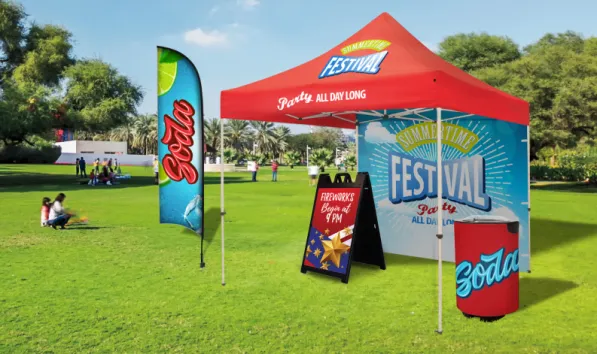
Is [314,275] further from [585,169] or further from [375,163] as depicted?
[585,169]

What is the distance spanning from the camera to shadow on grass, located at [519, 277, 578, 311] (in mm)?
6055

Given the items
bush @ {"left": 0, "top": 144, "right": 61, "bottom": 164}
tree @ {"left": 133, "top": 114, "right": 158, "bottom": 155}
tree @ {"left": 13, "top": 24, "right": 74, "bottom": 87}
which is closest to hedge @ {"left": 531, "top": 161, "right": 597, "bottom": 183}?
tree @ {"left": 13, "top": 24, "right": 74, "bottom": 87}

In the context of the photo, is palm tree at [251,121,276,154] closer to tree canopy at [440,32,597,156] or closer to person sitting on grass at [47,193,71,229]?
tree canopy at [440,32,597,156]

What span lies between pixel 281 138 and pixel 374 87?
370ft

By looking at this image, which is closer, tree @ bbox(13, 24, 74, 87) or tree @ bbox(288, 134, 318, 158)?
tree @ bbox(13, 24, 74, 87)

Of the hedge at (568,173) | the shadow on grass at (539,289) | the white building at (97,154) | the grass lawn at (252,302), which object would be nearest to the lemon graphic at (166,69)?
the grass lawn at (252,302)

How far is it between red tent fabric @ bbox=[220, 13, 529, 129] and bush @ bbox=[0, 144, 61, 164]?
249 ft

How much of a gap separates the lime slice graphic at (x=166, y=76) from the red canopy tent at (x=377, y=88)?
124 centimetres

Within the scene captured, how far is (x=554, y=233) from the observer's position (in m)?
11.9

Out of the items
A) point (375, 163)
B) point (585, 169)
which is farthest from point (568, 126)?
point (375, 163)

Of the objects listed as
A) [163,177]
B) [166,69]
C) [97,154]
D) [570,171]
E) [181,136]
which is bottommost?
[570,171]

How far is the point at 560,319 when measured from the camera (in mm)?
5324

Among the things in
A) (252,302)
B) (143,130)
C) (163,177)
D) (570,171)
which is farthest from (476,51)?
(143,130)

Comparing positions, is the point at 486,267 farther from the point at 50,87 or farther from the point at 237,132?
the point at 237,132
